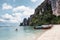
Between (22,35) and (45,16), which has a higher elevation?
(45,16)

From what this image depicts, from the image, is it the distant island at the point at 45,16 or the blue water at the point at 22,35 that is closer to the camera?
the blue water at the point at 22,35

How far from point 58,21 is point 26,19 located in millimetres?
29867

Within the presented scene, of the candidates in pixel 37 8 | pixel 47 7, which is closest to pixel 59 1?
pixel 47 7

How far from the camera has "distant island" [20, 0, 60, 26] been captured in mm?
37450

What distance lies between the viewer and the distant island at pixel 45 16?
3745 centimetres

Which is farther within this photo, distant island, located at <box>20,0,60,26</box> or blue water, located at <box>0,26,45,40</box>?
distant island, located at <box>20,0,60,26</box>

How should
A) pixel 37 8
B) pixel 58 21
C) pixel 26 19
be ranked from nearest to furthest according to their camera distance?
pixel 58 21
pixel 37 8
pixel 26 19

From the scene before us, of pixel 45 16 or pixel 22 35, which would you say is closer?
pixel 22 35

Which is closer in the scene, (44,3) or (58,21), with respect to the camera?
(58,21)

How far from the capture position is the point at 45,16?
41344 millimetres

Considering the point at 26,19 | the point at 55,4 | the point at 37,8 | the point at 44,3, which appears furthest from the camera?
the point at 26,19

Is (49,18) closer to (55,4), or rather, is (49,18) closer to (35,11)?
(55,4)

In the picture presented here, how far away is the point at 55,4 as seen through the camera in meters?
40.6

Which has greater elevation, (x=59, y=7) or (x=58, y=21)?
(x=59, y=7)
